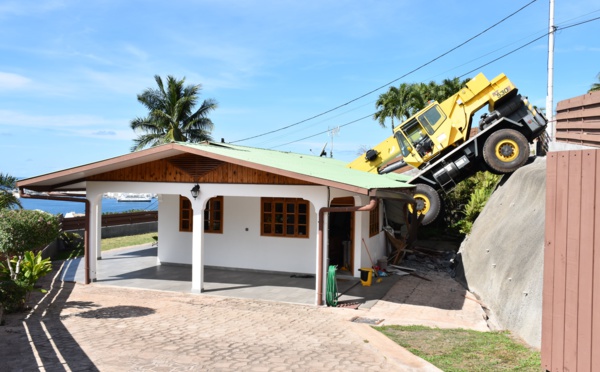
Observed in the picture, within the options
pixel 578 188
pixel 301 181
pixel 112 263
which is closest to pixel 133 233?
pixel 112 263

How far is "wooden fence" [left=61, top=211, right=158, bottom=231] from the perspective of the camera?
2055 cm

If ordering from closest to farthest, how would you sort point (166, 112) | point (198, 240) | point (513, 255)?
point (513, 255), point (198, 240), point (166, 112)

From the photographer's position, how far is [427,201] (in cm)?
1694

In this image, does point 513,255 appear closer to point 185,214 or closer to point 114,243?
point 185,214

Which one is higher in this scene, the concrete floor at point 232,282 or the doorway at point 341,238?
the doorway at point 341,238

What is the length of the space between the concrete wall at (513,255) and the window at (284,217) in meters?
4.77

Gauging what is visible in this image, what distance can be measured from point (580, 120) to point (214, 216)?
396 inches

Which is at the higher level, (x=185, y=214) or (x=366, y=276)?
(x=185, y=214)

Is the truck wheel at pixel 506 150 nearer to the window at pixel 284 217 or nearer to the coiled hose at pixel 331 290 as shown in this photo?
the window at pixel 284 217

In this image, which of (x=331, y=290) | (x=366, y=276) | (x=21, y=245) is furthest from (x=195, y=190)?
(x=366, y=276)

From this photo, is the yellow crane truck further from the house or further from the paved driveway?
the paved driveway

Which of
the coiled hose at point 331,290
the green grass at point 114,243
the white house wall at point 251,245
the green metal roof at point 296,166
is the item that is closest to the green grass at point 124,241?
the green grass at point 114,243

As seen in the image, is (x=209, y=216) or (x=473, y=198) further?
(x=473, y=198)

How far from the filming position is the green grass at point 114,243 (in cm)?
1722
